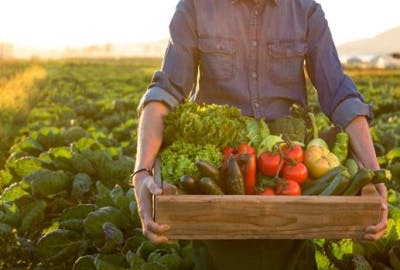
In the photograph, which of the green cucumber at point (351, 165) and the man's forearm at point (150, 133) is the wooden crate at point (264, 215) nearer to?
the green cucumber at point (351, 165)

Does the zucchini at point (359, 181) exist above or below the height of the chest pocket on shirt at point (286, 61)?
below

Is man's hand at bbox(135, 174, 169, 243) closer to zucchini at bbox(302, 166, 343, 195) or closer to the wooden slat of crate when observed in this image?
the wooden slat of crate

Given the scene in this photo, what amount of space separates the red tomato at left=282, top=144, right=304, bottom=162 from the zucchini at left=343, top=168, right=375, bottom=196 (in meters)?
0.31

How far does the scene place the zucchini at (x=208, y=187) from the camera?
10.2 ft

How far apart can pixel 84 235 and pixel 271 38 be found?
2665 mm

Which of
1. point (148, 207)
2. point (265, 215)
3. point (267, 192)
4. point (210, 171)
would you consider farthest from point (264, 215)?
point (148, 207)

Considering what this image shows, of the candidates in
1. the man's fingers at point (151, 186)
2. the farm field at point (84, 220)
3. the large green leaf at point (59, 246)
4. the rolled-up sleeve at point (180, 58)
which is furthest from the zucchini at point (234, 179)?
the large green leaf at point (59, 246)

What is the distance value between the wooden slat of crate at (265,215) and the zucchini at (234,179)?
0.31 feet

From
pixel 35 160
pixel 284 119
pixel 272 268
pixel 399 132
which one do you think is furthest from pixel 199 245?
pixel 399 132

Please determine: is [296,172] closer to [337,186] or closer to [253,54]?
[337,186]

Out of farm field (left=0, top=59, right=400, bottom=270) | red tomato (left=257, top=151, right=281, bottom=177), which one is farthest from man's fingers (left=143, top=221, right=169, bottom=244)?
farm field (left=0, top=59, right=400, bottom=270)

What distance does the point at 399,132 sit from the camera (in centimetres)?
1022

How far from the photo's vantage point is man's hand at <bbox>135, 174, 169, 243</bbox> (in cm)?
308

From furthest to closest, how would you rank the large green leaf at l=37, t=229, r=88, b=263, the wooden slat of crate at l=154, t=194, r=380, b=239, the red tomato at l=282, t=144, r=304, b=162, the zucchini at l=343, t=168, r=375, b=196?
the large green leaf at l=37, t=229, r=88, b=263 < the red tomato at l=282, t=144, r=304, b=162 < the zucchini at l=343, t=168, r=375, b=196 < the wooden slat of crate at l=154, t=194, r=380, b=239
